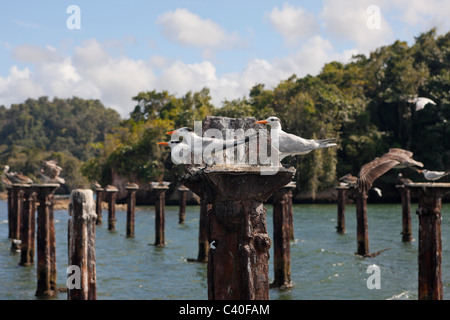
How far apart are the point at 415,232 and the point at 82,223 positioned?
22.0 metres

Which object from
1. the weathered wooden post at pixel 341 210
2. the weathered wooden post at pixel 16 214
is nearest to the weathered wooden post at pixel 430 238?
the weathered wooden post at pixel 16 214

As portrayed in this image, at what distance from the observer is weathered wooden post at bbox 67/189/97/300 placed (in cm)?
776

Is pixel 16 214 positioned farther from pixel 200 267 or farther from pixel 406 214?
pixel 406 214

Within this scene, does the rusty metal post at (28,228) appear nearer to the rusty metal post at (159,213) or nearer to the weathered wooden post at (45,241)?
the weathered wooden post at (45,241)

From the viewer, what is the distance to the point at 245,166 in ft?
13.8

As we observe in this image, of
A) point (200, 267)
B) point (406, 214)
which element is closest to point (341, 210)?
point (406, 214)

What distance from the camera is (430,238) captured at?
27.7ft

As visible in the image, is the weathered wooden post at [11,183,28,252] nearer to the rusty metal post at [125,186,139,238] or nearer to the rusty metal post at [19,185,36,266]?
the rusty metal post at [19,185,36,266]

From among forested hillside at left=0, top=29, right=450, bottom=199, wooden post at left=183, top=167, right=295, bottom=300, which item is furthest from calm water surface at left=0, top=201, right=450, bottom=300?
forested hillside at left=0, top=29, right=450, bottom=199

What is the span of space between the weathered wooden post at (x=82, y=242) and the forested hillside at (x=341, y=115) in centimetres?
3539

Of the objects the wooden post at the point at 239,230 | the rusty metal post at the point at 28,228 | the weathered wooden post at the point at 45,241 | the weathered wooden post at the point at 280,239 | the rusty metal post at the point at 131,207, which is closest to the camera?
the wooden post at the point at 239,230

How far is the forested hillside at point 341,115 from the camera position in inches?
1706

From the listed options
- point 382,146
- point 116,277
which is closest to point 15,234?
point 116,277

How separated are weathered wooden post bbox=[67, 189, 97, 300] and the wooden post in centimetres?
399
